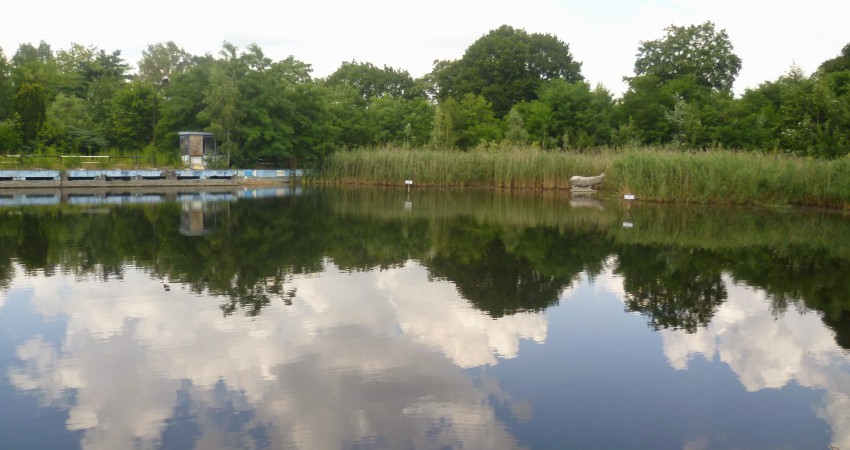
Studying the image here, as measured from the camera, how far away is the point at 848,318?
8570mm

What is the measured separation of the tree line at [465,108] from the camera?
3612 cm

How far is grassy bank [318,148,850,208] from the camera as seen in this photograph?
2339 cm

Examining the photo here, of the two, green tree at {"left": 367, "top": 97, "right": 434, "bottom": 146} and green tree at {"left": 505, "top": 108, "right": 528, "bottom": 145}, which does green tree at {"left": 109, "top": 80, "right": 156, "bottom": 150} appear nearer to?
green tree at {"left": 367, "top": 97, "right": 434, "bottom": 146}

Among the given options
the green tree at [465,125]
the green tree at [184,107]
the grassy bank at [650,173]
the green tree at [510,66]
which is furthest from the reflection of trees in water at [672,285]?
the green tree at [510,66]

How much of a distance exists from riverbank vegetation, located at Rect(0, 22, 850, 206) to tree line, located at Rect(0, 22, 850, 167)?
0.35 feet

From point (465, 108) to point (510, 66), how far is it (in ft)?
25.8

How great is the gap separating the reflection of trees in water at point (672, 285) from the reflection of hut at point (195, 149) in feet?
92.1

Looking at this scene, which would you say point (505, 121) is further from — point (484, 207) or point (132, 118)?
point (484, 207)

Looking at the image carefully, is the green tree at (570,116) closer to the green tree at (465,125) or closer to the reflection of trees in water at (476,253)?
the green tree at (465,125)

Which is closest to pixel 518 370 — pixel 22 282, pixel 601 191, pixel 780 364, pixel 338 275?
pixel 780 364

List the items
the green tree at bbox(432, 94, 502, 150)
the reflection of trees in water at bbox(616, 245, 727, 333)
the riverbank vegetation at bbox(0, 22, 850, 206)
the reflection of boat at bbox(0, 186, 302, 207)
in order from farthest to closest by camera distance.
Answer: the green tree at bbox(432, 94, 502, 150) < the riverbank vegetation at bbox(0, 22, 850, 206) < the reflection of boat at bbox(0, 186, 302, 207) < the reflection of trees in water at bbox(616, 245, 727, 333)

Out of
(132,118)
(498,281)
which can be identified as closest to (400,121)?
(132,118)

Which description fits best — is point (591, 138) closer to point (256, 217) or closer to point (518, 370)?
point (256, 217)

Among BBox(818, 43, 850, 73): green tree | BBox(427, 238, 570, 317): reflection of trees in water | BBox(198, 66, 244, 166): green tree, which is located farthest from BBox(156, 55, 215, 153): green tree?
BBox(818, 43, 850, 73): green tree
